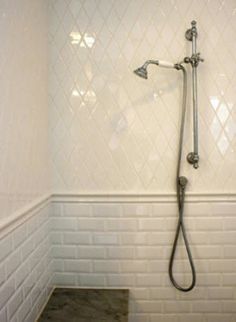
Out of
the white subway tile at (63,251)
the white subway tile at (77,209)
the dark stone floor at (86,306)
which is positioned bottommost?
the dark stone floor at (86,306)

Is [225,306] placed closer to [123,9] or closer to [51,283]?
[51,283]

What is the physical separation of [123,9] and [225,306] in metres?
1.79

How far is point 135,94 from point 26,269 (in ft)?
3.44

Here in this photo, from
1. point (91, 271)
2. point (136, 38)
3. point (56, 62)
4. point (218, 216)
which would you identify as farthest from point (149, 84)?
point (91, 271)

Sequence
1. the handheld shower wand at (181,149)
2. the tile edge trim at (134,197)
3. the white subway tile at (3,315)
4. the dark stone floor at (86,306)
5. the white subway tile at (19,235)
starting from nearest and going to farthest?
1. the white subway tile at (3,315)
2. the white subway tile at (19,235)
3. the dark stone floor at (86,306)
4. the handheld shower wand at (181,149)
5. the tile edge trim at (134,197)

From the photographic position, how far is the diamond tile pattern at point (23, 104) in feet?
3.47

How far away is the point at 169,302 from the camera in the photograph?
163 centimetres

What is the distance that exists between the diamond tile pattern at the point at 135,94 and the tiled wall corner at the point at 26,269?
1.20 ft

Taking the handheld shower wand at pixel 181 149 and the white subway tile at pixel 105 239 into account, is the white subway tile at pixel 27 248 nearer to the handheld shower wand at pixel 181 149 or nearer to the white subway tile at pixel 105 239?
the white subway tile at pixel 105 239

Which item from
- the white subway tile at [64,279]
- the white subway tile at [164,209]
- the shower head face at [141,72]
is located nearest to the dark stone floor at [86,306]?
the white subway tile at [64,279]

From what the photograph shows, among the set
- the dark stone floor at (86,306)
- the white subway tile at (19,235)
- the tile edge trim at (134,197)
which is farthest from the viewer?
the tile edge trim at (134,197)

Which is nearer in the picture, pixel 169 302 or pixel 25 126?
pixel 25 126

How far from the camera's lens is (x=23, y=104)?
4.06 ft

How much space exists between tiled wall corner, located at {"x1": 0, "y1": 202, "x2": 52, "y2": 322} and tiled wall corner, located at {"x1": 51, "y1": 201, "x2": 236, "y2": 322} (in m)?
0.16
